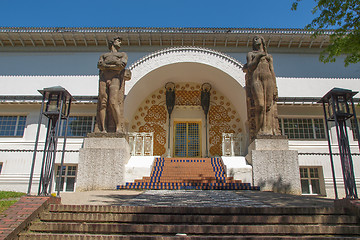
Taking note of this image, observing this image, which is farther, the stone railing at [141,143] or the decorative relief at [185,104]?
the decorative relief at [185,104]

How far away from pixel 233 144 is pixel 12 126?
10.9 m

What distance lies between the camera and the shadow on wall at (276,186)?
863 cm

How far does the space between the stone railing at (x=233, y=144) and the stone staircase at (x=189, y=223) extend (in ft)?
28.7

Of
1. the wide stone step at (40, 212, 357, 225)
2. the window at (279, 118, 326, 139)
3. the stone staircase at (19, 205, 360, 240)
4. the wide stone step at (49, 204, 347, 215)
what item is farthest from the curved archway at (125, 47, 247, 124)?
the wide stone step at (40, 212, 357, 225)

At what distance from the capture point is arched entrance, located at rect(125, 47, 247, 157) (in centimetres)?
1352

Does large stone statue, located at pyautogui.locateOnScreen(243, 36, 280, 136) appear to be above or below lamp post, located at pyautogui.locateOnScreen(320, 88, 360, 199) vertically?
above

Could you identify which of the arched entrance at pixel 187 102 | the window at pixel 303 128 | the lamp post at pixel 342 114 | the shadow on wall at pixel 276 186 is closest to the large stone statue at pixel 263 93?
the shadow on wall at pixel 276 186

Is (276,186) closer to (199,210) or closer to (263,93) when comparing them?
(263,93)

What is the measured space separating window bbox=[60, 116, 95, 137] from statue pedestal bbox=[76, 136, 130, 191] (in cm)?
499

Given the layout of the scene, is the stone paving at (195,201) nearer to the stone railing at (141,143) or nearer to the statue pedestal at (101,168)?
the statue pedestal at (101,168)

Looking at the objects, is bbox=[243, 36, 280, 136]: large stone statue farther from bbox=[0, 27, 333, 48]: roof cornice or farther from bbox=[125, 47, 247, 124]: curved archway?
bbox=[0, 27, 333, 48]: roof cornice

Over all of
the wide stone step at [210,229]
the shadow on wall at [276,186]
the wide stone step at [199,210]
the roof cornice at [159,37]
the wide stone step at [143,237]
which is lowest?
the wide stone step at [143,237]

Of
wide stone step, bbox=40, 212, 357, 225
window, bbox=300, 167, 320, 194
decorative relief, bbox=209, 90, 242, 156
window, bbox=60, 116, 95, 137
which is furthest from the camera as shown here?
decorative relief, bbox=209, 90, 242, 156

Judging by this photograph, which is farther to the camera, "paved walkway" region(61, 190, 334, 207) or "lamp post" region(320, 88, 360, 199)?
"lamp post" region(320, 88, 360, 199)
